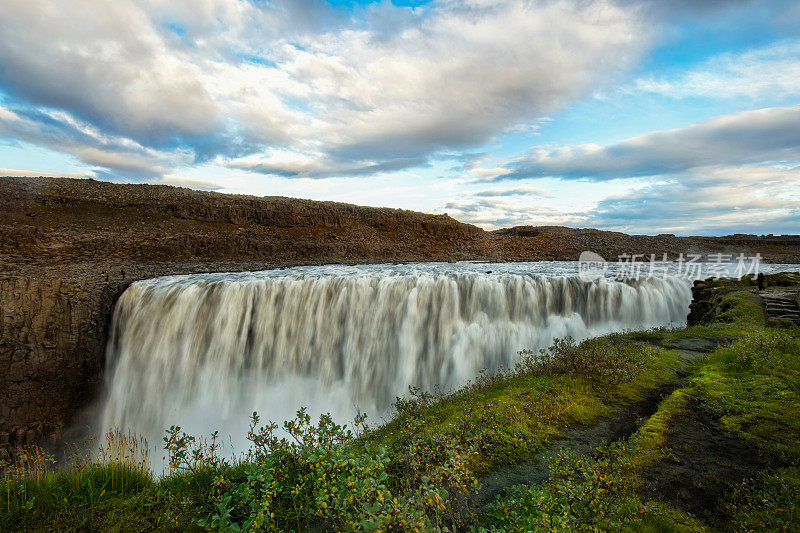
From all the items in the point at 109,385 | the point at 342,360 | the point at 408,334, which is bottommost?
the point at 109,385

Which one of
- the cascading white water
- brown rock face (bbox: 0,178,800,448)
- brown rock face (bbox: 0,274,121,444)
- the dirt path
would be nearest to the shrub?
the dirt path

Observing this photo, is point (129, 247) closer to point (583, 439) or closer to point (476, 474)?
point (476, 474)

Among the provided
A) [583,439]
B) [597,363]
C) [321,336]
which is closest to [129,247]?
[321,336]

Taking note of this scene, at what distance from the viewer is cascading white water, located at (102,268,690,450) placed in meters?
13.4

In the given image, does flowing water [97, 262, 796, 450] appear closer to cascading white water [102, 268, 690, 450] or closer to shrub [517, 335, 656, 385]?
cascading white water [102, 268, 690, 450]

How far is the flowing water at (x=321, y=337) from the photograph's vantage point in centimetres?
1338

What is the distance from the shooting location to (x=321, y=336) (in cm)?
1470

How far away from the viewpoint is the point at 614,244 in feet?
176

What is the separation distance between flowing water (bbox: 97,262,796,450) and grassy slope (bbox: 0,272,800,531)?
7.36 metres

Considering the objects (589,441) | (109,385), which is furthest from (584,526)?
(109,385)

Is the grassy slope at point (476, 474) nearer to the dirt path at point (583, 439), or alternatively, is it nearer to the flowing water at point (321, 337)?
the dirt path at point (583, 439)

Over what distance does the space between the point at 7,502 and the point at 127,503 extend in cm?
114

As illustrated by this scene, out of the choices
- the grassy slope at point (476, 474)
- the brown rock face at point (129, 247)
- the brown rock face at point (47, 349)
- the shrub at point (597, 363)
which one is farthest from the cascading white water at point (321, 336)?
the grassy slope at point (476, 474)

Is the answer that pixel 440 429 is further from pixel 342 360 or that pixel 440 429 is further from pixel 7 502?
pixel 342 360
